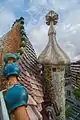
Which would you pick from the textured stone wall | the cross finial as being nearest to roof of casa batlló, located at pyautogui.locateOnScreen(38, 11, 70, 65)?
the cross finial

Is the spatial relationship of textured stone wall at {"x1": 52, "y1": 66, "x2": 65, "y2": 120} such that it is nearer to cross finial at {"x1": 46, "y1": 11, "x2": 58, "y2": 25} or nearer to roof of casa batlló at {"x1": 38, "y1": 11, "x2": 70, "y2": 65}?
roof of casa batlló at {"x1": 38, "y1": 11, "x2": 70, "y2": 65}

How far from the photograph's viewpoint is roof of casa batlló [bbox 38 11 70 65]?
196 inches

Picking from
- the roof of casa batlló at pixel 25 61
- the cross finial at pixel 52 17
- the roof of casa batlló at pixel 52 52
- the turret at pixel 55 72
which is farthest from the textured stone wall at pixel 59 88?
the cross finial at pixel 52 17

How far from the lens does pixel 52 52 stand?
5.10m

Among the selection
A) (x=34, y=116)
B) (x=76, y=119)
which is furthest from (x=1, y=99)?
(x=76, y=119)

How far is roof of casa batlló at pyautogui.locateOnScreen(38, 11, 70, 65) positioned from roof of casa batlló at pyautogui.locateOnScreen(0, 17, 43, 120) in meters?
0.25

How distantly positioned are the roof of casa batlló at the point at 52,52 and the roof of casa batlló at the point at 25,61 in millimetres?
245

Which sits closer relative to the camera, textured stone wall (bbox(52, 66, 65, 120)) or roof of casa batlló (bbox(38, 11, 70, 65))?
roof of casa batlló (bbox(38, 11, 70, 65))

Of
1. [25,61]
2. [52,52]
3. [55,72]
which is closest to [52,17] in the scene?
[52,52]

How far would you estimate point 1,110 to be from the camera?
1.03m

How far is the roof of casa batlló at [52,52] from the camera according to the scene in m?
4.98

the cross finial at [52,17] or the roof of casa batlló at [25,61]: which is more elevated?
the cross finial at [52,17]

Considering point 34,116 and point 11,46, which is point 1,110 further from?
point 11,46

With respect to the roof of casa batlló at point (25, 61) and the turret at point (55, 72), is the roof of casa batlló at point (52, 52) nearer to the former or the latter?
the turret at point (55, 72)
